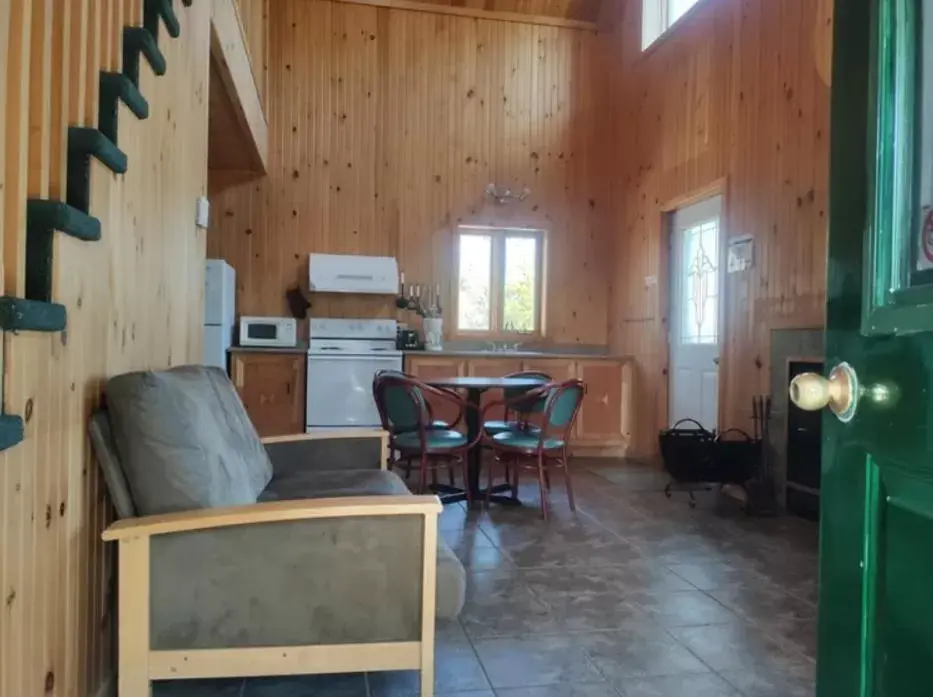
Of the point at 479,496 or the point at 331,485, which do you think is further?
the point at 479,496

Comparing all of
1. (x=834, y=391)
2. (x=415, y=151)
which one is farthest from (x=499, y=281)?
(x=834, y=391)

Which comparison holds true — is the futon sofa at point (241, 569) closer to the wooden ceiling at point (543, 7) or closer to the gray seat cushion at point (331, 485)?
the gray seat cushion at point (331, 485)

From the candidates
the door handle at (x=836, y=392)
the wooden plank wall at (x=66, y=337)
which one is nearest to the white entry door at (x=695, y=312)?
the wooden plank wall at (x=66, y=337)

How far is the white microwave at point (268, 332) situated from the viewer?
6195 millimetres

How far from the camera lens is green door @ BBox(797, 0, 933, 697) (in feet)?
2.34

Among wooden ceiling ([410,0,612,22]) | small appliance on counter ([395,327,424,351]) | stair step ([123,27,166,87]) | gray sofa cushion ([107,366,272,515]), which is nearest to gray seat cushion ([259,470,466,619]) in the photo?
gray sofa cushion ([107,366,272,515])

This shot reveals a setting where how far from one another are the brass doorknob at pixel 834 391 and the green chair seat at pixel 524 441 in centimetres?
312

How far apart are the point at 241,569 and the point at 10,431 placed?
67 cm

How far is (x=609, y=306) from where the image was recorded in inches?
277

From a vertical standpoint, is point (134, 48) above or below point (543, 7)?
below

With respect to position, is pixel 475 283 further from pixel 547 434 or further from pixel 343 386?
pixel 547 434

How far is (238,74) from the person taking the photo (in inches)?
171

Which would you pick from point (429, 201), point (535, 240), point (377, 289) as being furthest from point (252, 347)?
point (535, 240)

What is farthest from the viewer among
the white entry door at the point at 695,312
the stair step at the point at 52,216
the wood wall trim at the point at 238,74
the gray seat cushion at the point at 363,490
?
the white entry door at the point at 695,312
